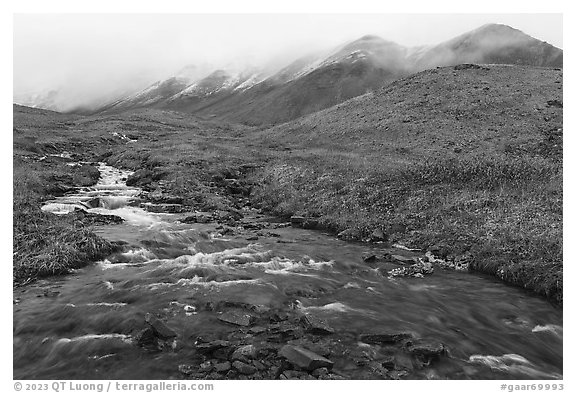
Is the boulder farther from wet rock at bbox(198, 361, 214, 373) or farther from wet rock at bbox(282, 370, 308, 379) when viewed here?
wet rock at bbox(282, 370, 308, 379)

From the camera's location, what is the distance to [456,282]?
1545 cm

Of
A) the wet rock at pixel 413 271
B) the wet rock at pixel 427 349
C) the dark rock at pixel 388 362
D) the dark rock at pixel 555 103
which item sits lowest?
the wet rock at pixel 413 271

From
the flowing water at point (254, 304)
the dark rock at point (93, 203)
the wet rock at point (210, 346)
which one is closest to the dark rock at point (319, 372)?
the flowing water at point (254, 304)

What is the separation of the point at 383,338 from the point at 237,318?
13.3 feet

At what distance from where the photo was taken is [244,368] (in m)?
9.21

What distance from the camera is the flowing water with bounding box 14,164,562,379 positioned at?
9.96 metres

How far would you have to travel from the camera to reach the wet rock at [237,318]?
11.4 metres

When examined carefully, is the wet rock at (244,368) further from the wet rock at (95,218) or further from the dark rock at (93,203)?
the dark rock at (93,203)

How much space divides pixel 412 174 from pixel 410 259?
11093mm

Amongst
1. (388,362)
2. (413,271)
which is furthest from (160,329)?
(413,271)

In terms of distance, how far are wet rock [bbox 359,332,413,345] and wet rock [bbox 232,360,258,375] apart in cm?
320

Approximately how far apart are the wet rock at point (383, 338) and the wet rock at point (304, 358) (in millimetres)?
1717

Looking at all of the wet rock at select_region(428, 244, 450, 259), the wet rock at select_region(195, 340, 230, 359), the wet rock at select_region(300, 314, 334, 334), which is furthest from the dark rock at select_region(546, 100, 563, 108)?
the wet rock at select_region(195, 340, 230, 359)

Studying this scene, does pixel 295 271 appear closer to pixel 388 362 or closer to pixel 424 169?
pixel 388 362
